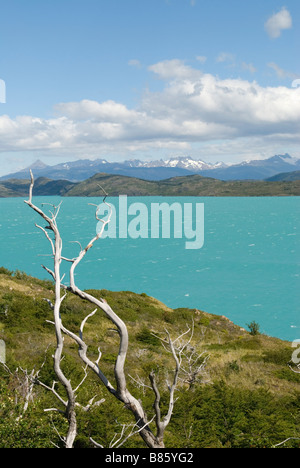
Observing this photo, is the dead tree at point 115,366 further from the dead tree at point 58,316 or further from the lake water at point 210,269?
the lake water at point 210,269

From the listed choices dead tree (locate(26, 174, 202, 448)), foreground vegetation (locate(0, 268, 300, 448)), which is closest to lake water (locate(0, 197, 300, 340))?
foreground vegetation (locate(0, 268, 300, 448))

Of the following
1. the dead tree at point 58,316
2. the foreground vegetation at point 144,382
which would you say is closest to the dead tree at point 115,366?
the dead tree at point 58,316

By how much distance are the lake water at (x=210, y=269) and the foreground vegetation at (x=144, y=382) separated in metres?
23.2

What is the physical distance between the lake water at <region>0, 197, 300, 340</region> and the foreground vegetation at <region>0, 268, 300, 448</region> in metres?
23.2

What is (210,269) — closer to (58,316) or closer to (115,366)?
(58,316)

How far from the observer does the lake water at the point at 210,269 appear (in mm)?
61125

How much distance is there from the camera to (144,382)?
1752 cm

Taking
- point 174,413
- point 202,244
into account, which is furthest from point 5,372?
point 202,244

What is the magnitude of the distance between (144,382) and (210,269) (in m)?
72.0
